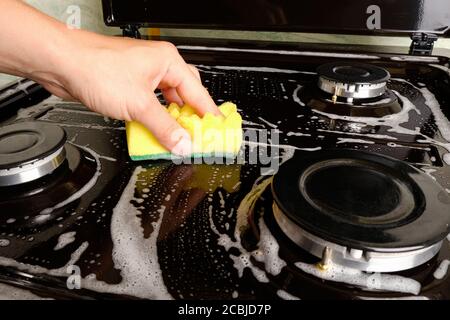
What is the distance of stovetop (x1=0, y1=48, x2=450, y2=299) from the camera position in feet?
1.48

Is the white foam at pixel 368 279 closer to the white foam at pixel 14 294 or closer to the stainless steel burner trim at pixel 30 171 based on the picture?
the white foam at pixel 14 294

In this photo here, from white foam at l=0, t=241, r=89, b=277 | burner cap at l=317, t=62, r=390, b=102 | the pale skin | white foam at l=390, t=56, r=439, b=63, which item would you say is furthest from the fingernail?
white foam at l=390, t=56, r=439, b=63

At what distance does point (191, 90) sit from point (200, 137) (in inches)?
3.2

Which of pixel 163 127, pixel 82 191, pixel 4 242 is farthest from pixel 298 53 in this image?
pixel 4 242

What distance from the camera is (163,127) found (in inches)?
23.8

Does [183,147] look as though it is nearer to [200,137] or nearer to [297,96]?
[200,137]

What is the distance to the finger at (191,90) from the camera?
0.67 m

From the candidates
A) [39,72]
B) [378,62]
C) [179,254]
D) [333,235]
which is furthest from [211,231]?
[378,62]

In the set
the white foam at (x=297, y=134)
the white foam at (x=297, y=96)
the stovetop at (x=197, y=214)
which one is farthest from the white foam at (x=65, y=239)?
the white foam at (x=297, y=96)

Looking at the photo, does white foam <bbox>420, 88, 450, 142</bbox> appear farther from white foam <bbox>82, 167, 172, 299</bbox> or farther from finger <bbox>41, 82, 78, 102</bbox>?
finger <bbox>41, 82, 78, 102</bbox>

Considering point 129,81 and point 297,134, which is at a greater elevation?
point 129,81

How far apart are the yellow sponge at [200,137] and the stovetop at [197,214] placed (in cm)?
2
